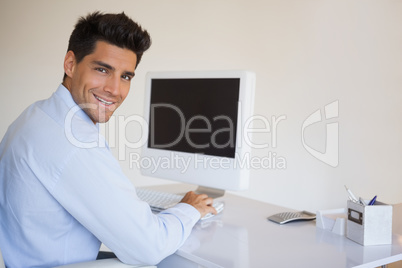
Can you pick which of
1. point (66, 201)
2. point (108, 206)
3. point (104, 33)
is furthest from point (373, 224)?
point (104, 33)

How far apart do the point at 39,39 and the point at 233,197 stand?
1.96m

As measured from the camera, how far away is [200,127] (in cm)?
179

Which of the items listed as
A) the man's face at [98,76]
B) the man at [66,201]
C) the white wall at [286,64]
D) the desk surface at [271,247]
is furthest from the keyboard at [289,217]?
the white wall at [286,64]

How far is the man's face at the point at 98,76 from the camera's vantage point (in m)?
1.34

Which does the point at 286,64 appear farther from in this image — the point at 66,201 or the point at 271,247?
the point at 66,201

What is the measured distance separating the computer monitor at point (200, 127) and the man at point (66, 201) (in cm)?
46

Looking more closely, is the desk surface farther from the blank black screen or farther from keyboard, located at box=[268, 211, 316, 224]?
the blank black screen

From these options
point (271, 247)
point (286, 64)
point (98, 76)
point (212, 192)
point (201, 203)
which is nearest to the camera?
point (271, 247)

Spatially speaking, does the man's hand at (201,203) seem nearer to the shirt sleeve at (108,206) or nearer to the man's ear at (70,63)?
the shirt sleeve at (108,206)

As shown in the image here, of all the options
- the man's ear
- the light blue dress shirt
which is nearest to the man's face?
the man's ear

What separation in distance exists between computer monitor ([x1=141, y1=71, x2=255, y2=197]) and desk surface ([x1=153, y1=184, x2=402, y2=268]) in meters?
0.23

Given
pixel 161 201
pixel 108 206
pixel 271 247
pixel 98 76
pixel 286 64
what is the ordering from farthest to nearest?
1. pixel 286 64
2. pixel 161 201
3. pixel 98 76
4. pixel 271 247
5. pixel 108 206

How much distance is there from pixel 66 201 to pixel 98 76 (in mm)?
447

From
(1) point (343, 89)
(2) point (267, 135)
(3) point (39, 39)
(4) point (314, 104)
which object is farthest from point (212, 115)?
(1) point (343, 89)
